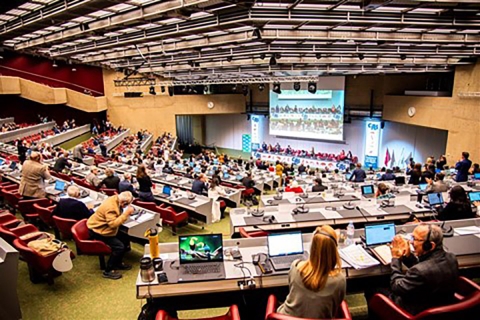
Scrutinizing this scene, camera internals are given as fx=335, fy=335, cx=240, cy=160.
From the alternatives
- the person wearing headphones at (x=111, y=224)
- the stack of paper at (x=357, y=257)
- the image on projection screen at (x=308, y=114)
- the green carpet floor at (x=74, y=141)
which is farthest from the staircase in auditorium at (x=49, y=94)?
the stack of paper at (x=357, y=257)

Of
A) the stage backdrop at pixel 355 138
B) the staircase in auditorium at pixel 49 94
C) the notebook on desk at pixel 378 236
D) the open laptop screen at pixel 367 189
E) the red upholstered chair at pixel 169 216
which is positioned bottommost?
the stage backdrop at pixel 355 138

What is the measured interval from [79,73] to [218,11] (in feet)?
65.3

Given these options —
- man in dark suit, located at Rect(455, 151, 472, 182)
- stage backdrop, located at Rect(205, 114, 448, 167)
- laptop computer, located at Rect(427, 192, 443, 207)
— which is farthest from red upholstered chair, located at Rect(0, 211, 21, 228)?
stage backdrop, located at Rect(205, 114, 448, 167)

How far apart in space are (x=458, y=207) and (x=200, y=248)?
3.86 m

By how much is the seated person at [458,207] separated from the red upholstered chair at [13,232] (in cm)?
596

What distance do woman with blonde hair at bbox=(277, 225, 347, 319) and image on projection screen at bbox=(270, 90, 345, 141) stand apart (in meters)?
17.1

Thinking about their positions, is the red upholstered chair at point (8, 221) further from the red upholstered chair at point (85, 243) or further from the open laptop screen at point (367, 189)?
the open laptop screen at point (367, 189)

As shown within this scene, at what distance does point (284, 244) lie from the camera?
366 centimetres

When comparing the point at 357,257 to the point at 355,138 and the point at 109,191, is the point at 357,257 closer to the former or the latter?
the point at 109,191

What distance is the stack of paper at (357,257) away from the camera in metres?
3.41

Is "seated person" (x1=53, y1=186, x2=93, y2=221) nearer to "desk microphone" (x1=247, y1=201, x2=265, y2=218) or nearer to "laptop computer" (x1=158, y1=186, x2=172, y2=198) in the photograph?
"laptop computer" (x1=158, y1=186, x2=172, y2=198)

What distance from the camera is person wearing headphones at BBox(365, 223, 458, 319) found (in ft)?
9.06

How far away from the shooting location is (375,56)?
12.1 meters

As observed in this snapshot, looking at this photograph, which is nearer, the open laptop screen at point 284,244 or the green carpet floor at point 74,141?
the open laptop screen at point 284,244
